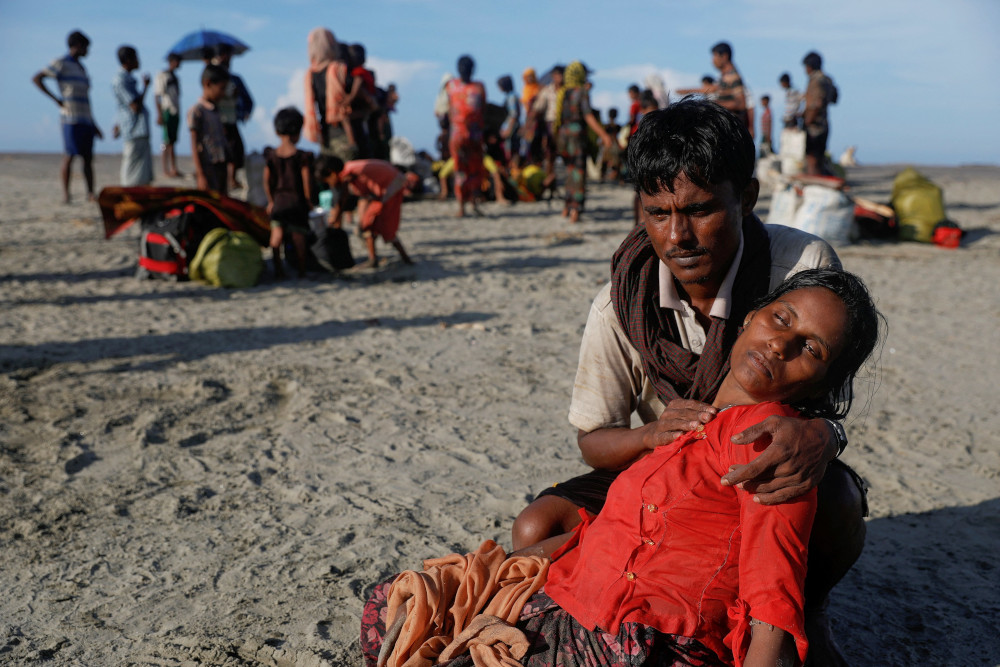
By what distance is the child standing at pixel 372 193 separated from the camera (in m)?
6.93

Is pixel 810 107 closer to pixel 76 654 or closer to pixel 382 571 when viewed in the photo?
pixel 382 571

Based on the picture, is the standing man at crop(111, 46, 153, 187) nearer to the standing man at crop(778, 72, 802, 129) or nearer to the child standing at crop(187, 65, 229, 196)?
the child standing at crop(187, 65, 229, 196)

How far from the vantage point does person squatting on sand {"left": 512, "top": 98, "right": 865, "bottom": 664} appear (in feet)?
5.82

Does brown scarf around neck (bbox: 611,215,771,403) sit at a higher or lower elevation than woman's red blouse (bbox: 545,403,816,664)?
higher

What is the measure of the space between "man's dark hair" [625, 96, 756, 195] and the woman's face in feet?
1.09

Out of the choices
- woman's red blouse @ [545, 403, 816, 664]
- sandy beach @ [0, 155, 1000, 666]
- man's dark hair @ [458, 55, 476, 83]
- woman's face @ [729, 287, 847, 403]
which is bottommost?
sandy beach @ [0, 155, 1000, 666]

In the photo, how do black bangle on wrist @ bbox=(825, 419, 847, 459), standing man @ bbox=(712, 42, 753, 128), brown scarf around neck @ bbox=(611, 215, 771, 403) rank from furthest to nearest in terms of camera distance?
standing man @ bbox=(712, 42, 753, 128), brown scarf around neck @ bbox=(611, 215, 771, 403), black bangle on wrist @ bbox=(825, 419, 847, 459)

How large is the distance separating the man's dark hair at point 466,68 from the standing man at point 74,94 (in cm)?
413

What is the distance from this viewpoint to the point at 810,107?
10250 millimetres

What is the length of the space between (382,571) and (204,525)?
2.37ft

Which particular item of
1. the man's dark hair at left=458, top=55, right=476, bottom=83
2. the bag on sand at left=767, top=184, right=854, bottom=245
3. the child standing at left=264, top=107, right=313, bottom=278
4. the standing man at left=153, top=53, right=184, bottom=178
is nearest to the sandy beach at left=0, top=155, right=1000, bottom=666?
the child standing at left=264, top=107, right=313, bottom=278

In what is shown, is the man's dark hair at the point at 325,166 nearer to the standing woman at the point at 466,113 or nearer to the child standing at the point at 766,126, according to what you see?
the standing woman at the point at 466,113

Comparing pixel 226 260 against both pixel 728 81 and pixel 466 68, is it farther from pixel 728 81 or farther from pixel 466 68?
pixel 728 81

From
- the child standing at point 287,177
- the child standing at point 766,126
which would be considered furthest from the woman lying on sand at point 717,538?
the child standing at point 766,126
